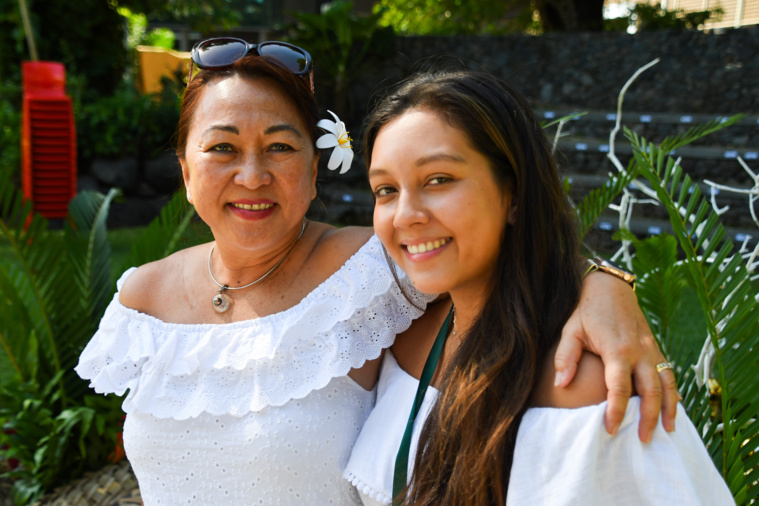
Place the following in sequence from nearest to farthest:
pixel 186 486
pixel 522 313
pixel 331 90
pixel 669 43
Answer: pixel 522 313 < pixel 186 486 < pixel 669 43 < pixel 331 90

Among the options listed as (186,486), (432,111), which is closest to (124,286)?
(186,486)

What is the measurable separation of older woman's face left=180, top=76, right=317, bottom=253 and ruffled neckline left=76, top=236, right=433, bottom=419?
0.78 feet

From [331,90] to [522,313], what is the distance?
8.97 m

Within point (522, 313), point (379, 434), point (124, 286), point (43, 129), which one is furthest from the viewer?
point (43, 129)

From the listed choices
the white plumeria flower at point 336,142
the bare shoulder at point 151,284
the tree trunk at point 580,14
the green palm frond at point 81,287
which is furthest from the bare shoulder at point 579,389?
the tree trunk at point 580,14

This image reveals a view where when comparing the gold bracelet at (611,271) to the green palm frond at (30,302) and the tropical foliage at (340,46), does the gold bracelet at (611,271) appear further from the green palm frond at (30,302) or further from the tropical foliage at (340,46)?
the tropical foliage at (340,46)

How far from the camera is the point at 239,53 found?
1.94 meters

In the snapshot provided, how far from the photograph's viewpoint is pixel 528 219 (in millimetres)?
1494

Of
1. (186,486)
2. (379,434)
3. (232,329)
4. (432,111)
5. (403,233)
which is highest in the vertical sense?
(432,111)

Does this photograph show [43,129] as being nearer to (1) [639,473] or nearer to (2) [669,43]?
(1) [639,473]

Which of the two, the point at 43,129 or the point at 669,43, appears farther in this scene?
the point at 669,43

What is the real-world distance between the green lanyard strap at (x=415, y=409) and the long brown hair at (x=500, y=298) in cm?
5

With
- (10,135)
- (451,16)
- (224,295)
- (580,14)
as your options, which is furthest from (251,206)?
(451,16)

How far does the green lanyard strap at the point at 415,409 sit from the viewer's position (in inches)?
61.4
